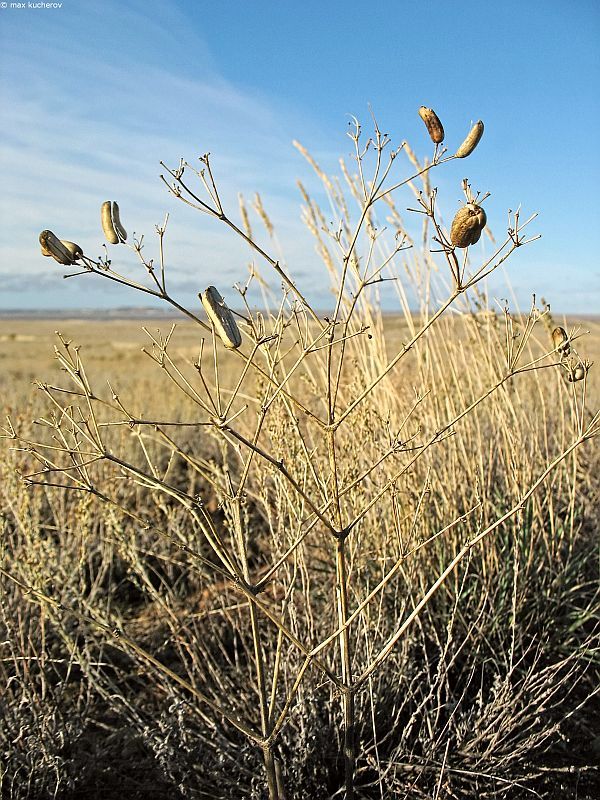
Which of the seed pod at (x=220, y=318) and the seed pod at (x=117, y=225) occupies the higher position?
the seed pod at (x=117, y=225)

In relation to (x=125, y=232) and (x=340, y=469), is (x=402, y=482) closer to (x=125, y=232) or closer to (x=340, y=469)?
(x=340, y=469)

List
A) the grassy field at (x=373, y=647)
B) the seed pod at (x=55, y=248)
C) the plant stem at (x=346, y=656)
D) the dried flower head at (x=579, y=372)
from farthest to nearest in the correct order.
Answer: the grassy field at (x=373, y=647) → the dried flower head at (x=579, y=372) → the plant stem at (x=346, y=656) → the seed pod at (x=55, y=248)

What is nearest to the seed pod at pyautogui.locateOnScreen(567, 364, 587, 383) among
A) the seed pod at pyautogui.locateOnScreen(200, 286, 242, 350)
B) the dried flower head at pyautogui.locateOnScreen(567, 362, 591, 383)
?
the dried flower head at pyautogui.locateOnScreen(567, 362, 591, 383)

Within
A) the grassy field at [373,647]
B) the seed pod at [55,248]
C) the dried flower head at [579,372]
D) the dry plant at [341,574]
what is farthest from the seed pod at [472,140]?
the seed pod at [55,248]

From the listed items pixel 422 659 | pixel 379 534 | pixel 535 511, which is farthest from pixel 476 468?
pixel 422 659

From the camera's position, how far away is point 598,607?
2172 mm

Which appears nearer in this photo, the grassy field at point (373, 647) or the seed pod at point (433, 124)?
the seed pod at point (433, 124)

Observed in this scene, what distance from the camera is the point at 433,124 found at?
1.15 m

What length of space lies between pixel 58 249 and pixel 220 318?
259mm

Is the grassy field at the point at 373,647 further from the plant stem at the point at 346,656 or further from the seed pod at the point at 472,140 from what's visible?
the seed pod at the point at 472,140

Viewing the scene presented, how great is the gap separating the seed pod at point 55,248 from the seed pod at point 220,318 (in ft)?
0.69

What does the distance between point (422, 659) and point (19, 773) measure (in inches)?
45.8

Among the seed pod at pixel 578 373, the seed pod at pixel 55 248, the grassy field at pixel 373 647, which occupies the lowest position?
the grassy field at pixel 373 647

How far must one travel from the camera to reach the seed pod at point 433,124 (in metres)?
1.14
